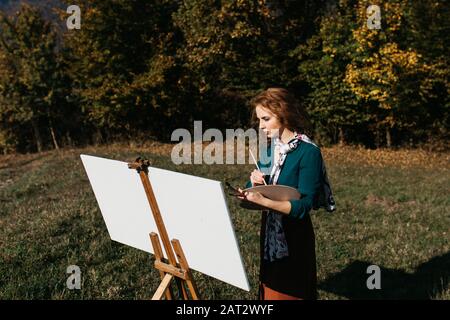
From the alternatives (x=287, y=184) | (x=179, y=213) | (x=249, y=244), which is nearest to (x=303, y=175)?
(x=287, y=184)

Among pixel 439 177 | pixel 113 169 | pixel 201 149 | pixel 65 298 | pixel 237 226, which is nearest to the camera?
pixel 113 169

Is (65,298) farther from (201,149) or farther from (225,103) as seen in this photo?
(225,103)

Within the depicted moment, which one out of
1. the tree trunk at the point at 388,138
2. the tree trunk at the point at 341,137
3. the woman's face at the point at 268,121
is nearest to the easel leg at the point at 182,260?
the woman's face at the point at 268,121

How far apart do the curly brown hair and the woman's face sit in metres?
0.03

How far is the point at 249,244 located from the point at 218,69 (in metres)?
21.8

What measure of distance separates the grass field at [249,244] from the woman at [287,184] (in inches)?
107

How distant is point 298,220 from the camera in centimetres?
439

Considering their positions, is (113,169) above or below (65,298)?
above

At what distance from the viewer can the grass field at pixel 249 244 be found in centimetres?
719

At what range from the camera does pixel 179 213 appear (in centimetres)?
413

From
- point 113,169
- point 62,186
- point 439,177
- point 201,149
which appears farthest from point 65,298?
point 201,149

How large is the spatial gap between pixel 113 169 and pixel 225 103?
84.5 ft

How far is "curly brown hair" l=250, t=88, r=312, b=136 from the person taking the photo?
423 centimetres

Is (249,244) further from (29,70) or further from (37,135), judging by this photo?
(37,135)
